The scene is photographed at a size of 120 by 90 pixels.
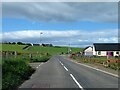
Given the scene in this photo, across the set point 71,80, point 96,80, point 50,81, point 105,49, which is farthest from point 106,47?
point 50,81

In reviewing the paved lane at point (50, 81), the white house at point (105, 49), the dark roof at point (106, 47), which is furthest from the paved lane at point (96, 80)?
the dark roof at point (106, 47)

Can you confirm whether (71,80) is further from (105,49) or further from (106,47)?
(106,47)

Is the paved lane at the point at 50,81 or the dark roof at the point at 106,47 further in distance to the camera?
the dark roof at the point at 106,47

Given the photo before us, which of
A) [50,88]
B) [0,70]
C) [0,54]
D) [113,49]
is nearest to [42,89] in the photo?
[50,88]

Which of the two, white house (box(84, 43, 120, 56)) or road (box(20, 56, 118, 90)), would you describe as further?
white house (box(84, 43, 120, 56))

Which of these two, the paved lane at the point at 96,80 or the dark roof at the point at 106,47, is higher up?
the dark roof at the point at 106,47

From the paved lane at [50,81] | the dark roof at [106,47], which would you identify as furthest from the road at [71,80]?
the dark roof at [106,47]

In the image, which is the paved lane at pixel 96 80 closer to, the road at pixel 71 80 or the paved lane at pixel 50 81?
the road at pixel 71 80

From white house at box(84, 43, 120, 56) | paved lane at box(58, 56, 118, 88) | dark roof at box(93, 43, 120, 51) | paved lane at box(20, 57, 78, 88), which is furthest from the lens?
dark roof at box(93, 43, 120, 51)

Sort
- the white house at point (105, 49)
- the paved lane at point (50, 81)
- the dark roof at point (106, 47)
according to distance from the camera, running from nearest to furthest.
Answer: the paved lane at point (50, 81) < the white house at point (105, 49) < the dark roof at point (106, 47)

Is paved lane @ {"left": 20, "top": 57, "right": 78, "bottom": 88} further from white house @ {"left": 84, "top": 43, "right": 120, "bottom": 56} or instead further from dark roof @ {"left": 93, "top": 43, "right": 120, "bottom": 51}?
dark roof @ {"left": 93, "top": 43, "right": 120, "bottom": 51}

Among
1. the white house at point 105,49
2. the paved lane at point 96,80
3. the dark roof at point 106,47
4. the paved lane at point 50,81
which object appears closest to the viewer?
the paved lane at point 50,81

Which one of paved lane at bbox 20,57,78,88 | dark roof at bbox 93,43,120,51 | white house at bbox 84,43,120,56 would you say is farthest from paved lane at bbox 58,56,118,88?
dark roof at bbox 93,43,120,51

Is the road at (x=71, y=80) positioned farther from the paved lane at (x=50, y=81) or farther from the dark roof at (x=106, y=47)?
the dark roof at (x=106, y=47)
